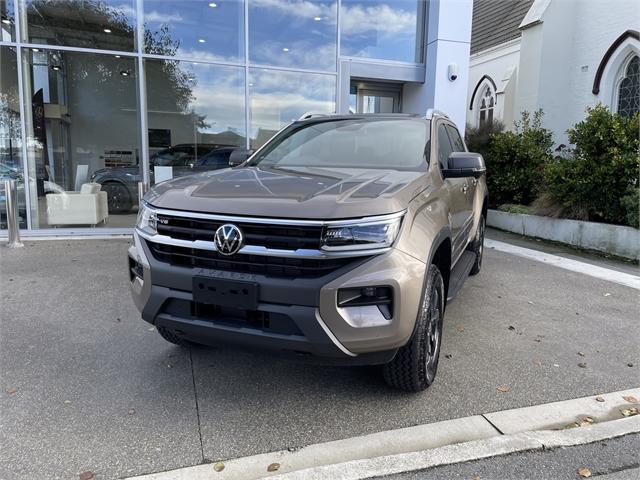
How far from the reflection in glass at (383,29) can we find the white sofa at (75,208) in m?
5.85

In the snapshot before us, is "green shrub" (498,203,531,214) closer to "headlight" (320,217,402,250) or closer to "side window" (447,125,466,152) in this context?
"side window" (447,125,466,152)

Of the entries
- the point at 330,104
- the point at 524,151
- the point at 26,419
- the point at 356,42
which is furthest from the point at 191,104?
the point at 26,419

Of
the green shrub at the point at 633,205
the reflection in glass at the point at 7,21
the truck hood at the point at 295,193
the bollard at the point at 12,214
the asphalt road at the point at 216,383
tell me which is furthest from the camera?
the reflection in glass at the point at 7,21

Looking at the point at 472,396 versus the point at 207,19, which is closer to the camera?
the point at 472,396

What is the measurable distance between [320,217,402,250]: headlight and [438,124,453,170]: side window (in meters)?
1.59

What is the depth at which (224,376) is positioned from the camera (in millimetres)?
3549

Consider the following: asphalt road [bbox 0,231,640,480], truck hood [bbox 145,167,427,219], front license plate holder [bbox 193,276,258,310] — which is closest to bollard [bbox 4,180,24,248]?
asphalt road [bbox 0,231,640,480]

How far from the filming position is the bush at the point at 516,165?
11.6 m

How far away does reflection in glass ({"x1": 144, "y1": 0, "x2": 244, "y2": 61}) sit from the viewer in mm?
9719

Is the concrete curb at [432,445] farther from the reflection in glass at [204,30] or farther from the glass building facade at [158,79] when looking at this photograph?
the reflection in glass at [204,30]

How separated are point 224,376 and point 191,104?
26.6 feet

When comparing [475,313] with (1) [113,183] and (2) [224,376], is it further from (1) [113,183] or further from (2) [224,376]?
(1) [113,183]

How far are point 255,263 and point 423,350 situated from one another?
118 cm

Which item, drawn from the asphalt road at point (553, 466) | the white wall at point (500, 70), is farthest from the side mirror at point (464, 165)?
the white wall at point (500, 70)
